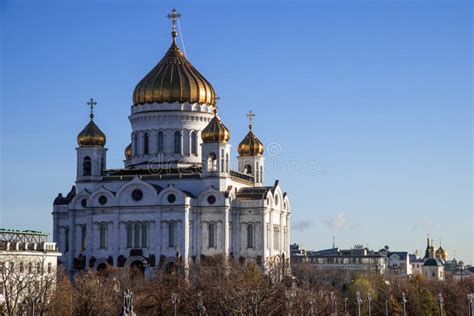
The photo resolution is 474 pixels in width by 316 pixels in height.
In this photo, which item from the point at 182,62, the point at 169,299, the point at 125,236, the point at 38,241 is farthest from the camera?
the point at 182,62

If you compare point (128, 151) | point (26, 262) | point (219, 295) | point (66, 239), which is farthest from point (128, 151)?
point (219, 295)

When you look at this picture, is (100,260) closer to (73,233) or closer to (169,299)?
(73,233)

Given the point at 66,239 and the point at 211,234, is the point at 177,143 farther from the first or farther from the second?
the point at 66,239

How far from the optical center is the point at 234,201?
8450 centimetres

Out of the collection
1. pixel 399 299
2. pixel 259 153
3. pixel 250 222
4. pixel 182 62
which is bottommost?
pixel 399 299

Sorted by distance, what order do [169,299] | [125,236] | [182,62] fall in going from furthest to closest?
1. [182,62]
2. [125,236]
3. [169,299]

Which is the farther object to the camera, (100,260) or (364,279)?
(364,279)

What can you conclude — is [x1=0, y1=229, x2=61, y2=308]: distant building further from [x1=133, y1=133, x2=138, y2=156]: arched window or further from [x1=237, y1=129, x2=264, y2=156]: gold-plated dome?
[x1=237, y1=129, x2=264, y2=156]: gold-plated dome

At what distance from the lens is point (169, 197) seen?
8281cm

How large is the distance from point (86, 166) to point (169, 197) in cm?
740

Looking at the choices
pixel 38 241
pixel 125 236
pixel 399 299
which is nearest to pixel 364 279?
pixel 399 299

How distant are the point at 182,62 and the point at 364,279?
68.3 feet

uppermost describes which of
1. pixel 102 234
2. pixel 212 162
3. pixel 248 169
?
pixel 248 169

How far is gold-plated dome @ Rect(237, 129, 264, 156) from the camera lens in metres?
92.9
